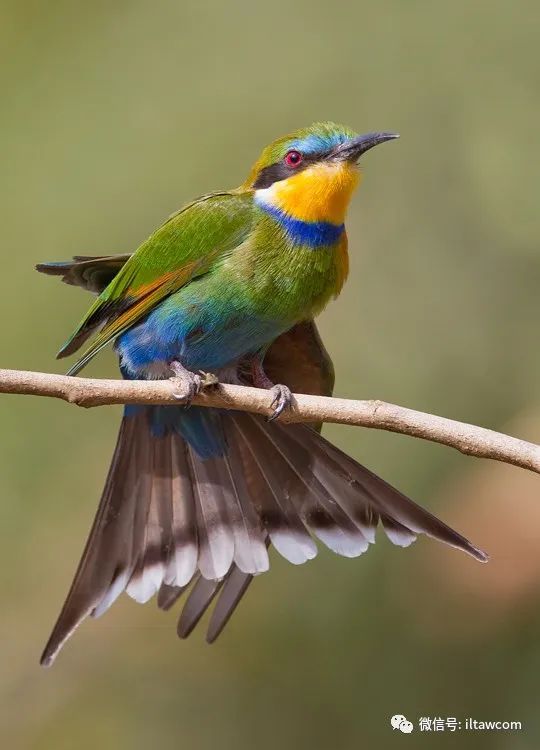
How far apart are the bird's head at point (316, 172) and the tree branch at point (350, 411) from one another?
63cm

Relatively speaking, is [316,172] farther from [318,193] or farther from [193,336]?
[193,336]

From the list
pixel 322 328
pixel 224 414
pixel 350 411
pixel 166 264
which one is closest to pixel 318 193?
pixel 166 264

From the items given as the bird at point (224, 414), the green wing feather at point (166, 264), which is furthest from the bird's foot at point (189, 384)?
the green wing feather at point (166, 264)

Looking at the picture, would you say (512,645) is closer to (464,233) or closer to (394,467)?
(394,467)

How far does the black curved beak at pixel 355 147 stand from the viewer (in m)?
2.59

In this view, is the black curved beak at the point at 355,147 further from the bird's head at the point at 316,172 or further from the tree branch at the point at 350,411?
the tree branch at the point at 350,411

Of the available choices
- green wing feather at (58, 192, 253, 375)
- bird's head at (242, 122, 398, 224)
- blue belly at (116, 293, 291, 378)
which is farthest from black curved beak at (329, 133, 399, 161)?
blue belly at (116, 293, 291, 378)

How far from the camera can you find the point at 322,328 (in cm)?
358

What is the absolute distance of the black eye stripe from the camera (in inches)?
104

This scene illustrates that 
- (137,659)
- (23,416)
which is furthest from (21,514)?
(137,659)

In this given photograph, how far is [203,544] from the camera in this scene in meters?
2.56

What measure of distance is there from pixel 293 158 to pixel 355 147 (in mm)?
154

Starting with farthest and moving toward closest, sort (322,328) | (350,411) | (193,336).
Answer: (322,328) < (193,336) < (350,411)

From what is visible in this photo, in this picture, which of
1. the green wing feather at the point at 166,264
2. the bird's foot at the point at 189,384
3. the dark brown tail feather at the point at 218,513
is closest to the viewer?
the bird's foot at the point at 189,384
